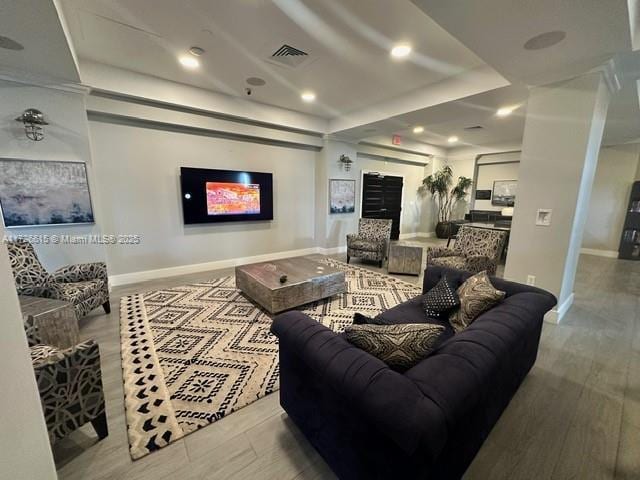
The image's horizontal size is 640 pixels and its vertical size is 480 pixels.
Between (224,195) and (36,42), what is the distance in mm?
2653

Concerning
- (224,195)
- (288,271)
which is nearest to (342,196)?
(224,195)

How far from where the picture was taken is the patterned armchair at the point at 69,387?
128cm

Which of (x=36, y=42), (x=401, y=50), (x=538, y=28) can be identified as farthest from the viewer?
(x=401, y=50)

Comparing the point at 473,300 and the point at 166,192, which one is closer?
the point at 473,300

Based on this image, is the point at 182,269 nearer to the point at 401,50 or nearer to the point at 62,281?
the point at 62,281

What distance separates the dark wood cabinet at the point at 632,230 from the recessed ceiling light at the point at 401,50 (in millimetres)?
6228

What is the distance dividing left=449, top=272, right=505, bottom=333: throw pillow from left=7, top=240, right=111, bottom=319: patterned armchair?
3.25m

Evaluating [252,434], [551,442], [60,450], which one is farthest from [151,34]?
[551,442]

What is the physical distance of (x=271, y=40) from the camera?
264cm

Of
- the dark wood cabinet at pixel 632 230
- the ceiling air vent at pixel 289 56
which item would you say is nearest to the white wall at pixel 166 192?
the ceiling air vent at pixel 289 56

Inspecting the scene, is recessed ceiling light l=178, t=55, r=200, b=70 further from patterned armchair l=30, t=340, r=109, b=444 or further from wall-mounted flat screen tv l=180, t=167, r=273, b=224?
patterned armchair l=30, t=340, r=109, b=444

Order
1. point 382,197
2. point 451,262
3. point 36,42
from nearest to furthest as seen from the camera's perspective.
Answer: point 36,42 → point 451,262 → point 382,197

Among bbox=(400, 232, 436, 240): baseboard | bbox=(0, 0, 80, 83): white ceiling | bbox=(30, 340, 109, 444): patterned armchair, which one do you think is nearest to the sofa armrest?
bbox=(30, 340, 109, 444): patterned armchair

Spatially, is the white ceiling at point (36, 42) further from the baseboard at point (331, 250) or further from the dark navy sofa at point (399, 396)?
the baseboard at point (331, 250)
